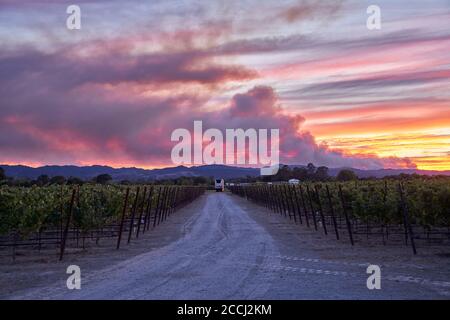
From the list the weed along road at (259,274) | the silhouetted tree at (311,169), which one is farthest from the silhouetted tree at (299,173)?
the weed along road at (259,274)

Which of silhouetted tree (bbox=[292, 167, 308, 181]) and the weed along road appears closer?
the weed along road

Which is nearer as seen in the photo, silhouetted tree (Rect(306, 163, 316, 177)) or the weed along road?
the weed along road

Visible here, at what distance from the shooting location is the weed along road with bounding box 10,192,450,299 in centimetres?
1065

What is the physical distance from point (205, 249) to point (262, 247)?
206 centimetres

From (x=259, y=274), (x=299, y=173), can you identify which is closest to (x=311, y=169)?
(x=299, y=173)

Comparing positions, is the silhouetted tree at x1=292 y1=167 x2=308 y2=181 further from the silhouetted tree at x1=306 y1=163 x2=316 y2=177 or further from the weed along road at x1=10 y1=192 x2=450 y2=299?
the weed along road at x1=10 y1=192 x2=450 y2=299

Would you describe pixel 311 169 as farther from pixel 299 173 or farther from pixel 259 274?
pixel 259 274

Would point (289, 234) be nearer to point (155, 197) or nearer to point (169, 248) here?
point (169, 248)

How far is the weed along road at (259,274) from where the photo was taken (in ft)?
34.9

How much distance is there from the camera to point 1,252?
2009 centimetres

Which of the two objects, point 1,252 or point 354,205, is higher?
point 354,205

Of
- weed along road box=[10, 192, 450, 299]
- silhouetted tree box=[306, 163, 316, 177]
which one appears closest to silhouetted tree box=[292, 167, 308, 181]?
silhouetted tree box=[306, 163, 316, 177]

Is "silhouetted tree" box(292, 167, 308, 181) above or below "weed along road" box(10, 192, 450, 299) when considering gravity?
above
